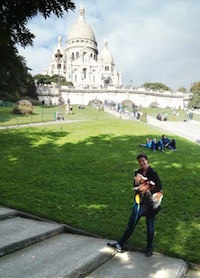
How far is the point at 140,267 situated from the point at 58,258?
131 centimetres

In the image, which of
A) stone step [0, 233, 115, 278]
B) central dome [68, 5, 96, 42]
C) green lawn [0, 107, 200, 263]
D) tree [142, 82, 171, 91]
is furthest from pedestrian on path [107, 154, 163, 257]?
central dome [68, 5, 96, 42]

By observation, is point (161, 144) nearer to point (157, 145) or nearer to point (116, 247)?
point (157, 145)

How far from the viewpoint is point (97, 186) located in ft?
28.3

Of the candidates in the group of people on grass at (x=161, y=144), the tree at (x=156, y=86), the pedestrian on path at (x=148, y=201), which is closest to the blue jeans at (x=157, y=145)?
the group of people on grass at (x=161, y=144)

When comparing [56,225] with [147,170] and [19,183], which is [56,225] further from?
[19,183]

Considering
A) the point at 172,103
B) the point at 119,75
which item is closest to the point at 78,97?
the point at 172,103

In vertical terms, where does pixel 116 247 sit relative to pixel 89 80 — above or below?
below

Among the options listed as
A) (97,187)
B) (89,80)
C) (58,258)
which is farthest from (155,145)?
(89,80)

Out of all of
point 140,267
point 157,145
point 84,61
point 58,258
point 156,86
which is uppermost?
point 84,61

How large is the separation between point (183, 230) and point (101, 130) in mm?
15758

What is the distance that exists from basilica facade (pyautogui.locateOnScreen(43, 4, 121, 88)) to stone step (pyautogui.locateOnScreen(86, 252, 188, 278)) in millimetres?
99136

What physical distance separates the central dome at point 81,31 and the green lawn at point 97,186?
353 ft

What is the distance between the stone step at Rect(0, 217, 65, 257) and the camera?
4.73 metres

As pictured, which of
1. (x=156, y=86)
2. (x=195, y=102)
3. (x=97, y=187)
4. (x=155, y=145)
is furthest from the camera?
(x=156, y=86)
